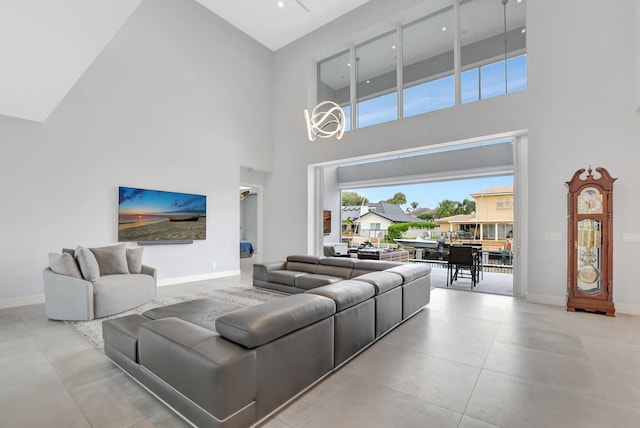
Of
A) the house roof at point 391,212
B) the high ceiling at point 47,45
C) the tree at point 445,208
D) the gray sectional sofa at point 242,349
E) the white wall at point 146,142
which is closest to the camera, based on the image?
the gray sectional sofa at point 242,349

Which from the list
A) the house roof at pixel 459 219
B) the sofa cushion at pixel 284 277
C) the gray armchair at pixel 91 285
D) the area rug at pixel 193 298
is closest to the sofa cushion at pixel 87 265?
the gray armchair at pixel 91 285

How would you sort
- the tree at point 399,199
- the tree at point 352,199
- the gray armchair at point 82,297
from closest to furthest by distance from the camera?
1. the gray armchair at point 82,297
2. the tree at point 399,199
3. the tree at point 352,199

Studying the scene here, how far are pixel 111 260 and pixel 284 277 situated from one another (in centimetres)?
259

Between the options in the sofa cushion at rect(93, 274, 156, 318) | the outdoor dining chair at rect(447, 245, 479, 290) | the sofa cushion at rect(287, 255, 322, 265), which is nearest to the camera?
the sofa cushion at rect(93, 274, 156, 318)

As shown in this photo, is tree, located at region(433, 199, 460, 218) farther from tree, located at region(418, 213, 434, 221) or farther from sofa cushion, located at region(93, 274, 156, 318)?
sofa cushion, located at region(93, 274, 156, 318)

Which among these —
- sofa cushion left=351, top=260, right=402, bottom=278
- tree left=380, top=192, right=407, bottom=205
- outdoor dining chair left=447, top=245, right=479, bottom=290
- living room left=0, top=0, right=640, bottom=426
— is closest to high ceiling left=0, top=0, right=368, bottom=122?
living room left=0, top=0, right=640, bottom=426

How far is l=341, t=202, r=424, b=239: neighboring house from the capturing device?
9.69 metres

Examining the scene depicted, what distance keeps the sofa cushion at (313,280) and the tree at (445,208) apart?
17.0 feet

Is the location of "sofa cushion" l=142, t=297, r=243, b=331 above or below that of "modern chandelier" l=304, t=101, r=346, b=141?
below

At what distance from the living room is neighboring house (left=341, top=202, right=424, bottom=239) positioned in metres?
3.03

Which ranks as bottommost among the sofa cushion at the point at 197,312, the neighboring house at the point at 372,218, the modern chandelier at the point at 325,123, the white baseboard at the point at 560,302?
the white baseboard at the point at 560,302

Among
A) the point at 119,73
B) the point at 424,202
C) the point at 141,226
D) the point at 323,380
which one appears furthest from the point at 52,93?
the point at 424,202

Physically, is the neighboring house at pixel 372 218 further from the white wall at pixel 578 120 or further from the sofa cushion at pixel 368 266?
the sofa cushion at pixel 368 266

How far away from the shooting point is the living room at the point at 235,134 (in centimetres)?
436
